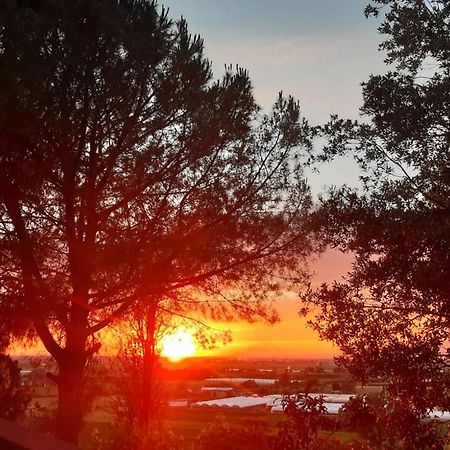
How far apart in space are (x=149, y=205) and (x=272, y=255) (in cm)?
213

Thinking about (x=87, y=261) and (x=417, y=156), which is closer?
(x=417, y=156)

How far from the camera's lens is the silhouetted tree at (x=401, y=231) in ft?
20.8

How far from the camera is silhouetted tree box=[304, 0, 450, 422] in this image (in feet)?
20.8

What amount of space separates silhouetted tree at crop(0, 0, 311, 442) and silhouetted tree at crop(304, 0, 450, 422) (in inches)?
87.1

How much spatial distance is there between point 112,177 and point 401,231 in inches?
172

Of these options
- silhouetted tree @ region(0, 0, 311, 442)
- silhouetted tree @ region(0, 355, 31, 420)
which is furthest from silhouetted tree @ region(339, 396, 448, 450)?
silhouetted tree @ region(0, 355, 31, 420)

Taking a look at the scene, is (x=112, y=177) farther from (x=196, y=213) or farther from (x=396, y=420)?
(x=396, y=420)

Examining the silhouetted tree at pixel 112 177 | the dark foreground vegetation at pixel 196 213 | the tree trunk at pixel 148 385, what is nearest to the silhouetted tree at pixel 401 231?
the dark foreground vegetation at pixel 196 213

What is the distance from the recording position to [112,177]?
29.3ft

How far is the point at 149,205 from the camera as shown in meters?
9.08

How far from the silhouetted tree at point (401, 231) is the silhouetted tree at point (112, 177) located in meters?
2.21

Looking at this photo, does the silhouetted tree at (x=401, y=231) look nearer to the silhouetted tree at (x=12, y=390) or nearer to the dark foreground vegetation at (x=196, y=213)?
the dark foreground vegetation at (x=196, y=213)

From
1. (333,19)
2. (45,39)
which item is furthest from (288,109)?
(45,39)

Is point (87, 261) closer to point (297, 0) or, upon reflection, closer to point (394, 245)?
point (394, 245)
